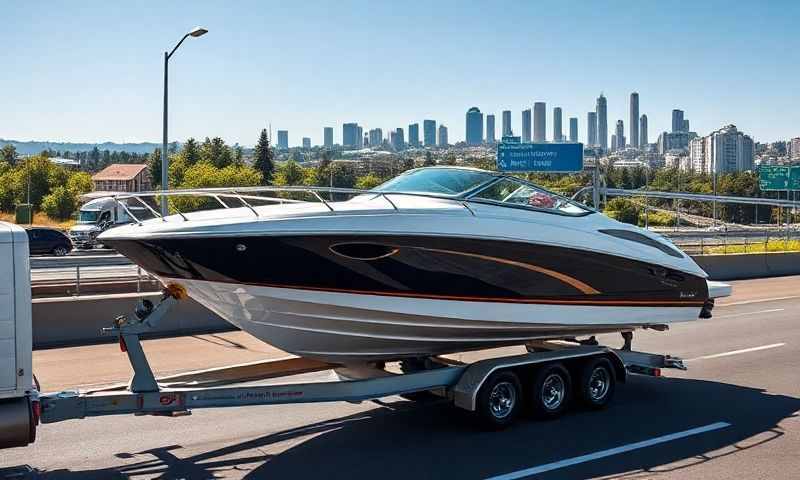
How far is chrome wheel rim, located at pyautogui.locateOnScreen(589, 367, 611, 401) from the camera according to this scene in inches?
411

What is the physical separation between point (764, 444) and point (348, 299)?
457cm

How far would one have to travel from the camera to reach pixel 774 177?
2133 inches

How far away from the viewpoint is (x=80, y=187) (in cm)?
7350

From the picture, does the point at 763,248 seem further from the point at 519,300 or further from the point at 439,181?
the point at 439,181

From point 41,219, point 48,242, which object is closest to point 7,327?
point 48,242

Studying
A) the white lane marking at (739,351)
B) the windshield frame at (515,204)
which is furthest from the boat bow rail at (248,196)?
the white lane marking at (739,351)

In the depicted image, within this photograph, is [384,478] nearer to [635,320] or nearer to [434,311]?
[434,311]

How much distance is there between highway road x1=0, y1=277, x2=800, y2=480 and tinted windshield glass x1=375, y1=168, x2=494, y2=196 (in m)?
2.64

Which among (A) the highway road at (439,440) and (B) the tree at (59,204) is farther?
(B) the tree at (59,204)

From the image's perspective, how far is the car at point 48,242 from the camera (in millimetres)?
35562

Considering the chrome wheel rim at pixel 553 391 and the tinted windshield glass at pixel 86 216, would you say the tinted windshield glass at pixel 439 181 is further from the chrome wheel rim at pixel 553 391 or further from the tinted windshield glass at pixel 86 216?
the tinted windshield glass at pixel 86 216

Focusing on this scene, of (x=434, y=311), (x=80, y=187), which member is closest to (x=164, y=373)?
(x=434, y=311)

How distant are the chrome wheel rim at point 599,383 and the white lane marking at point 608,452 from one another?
121 centimetres

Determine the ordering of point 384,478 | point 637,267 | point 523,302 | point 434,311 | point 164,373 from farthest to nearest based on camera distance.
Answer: point 164,373 < point 637,267 < point 523,302 < point 434,311 < point 384,478
